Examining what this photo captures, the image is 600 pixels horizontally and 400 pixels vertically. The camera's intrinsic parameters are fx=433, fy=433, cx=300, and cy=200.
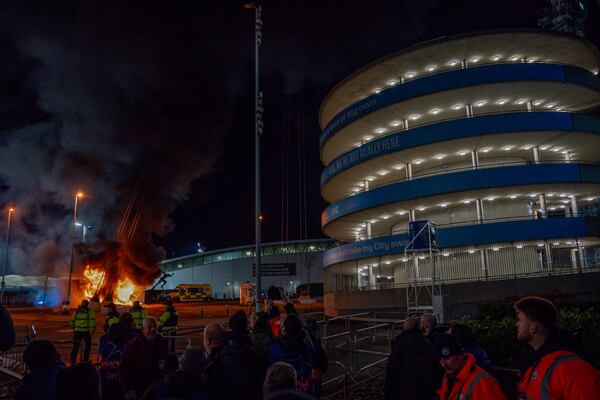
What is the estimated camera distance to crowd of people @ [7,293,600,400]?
2535mm

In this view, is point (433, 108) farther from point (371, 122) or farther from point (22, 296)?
point (22, 296)

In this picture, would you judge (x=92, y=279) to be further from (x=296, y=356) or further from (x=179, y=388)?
(x=179, y=388)

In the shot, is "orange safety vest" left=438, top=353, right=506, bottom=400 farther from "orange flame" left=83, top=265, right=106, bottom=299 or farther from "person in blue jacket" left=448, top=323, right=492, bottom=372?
"orange flame" left=83, top=265, right=106, bottom=299

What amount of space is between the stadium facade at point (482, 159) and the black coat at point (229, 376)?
804 inches

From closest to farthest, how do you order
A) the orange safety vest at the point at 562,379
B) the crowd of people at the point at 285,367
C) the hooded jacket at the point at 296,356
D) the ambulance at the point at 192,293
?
1. the orange safety vest at the point at 562,379
2. the crowd of people at the point at 285,367
3. the hooded jacket at the point at 296,356
4. the ambulance at the point at 192,293

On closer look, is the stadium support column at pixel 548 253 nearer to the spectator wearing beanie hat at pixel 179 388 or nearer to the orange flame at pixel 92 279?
the spectator wearing beanie hat at pixel 179 388

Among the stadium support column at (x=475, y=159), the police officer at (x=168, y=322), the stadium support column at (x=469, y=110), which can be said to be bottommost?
the police officer at (x=168, y=322)

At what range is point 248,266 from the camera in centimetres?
7138

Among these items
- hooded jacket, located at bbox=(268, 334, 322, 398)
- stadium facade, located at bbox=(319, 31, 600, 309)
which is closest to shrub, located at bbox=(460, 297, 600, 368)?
hooded jacket, located at bbox=(268, 334, 322, 398)

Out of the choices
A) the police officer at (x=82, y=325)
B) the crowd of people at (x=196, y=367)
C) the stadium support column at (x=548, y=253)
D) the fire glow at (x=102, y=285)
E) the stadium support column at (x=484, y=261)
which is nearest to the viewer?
the crowd of people at (x=196, y=367)

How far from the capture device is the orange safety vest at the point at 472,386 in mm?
3061

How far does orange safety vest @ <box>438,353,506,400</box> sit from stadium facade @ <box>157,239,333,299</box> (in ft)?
198

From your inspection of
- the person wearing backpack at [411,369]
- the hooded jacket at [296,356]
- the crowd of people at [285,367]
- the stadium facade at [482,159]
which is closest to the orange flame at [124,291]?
the stadium facade at [482,159]

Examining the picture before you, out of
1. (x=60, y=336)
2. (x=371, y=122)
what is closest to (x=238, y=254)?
(x=371, y=122)
